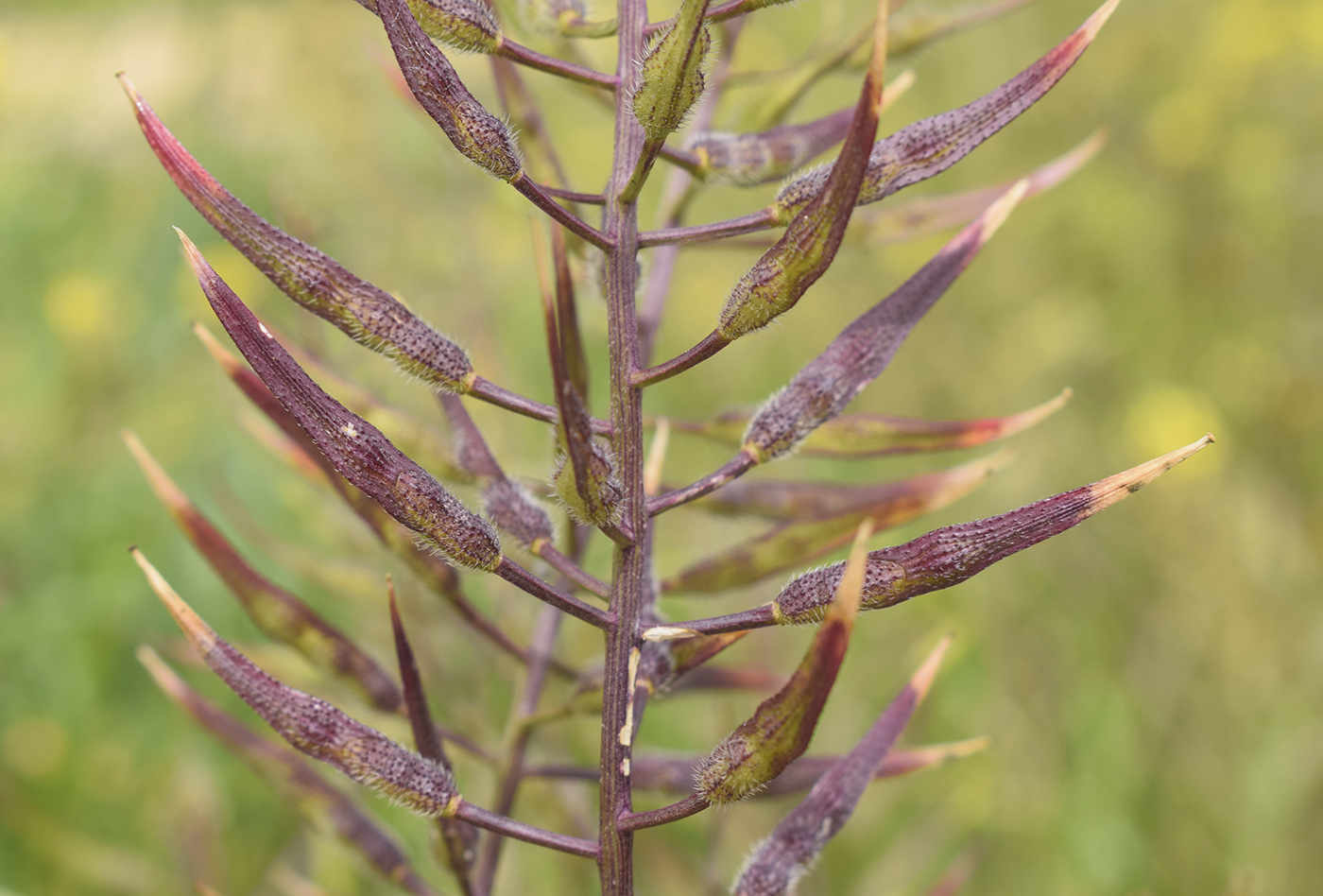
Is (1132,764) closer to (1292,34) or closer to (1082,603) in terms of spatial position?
(1082,603)

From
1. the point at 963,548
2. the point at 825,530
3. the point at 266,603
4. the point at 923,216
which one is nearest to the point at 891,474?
the point at 923,216

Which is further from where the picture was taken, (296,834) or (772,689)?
(296,834)

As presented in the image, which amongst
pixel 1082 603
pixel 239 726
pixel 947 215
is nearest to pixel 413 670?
pixel 239 726

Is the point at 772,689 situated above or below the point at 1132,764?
below

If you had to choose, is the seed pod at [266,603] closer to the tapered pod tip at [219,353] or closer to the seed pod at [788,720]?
the tapered pod tip at [219,353]

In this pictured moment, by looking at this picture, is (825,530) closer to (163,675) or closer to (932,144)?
(932,144)

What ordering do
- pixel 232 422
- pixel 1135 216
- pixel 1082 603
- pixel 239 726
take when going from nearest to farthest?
pixel 239 726 < pixel 1082 603 < pixel 232 422 < pixel 1135 216
